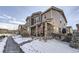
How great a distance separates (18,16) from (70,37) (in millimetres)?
948

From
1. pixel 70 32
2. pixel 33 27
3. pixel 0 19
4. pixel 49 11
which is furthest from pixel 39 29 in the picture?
pixel 0 19

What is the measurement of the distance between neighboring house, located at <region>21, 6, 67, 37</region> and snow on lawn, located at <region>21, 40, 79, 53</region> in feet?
0.51

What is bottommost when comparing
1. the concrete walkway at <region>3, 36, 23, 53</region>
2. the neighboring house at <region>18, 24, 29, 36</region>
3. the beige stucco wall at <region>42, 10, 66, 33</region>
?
the concrete walkway at <region>3, 36, 23, 53</region>

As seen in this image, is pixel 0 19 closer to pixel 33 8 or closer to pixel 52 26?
pixel 33 8

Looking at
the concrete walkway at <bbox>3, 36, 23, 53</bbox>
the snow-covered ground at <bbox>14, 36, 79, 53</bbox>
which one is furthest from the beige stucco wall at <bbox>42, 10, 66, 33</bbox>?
the concrete walkway at <bbox>3, 36, 23, 53</bbox>

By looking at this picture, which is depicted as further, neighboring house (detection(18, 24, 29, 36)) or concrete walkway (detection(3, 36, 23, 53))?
neighboring house (detection(18, 24, 29, 36))

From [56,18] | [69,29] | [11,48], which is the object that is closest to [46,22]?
[56,18]

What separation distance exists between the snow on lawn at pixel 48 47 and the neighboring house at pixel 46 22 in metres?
0.16

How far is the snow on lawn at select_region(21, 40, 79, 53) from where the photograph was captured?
7.44 ft

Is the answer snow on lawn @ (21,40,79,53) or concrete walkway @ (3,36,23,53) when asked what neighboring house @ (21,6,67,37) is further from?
concrete walkway @ (3,36,23,53)

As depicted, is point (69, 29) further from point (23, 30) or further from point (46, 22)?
point (23, 30)

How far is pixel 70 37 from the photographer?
7.53 feet

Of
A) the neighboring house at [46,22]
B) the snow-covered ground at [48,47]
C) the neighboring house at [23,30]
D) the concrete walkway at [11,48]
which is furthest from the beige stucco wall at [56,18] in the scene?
the concrete walkway at [11,48]

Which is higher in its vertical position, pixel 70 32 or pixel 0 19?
pixel 0 19
